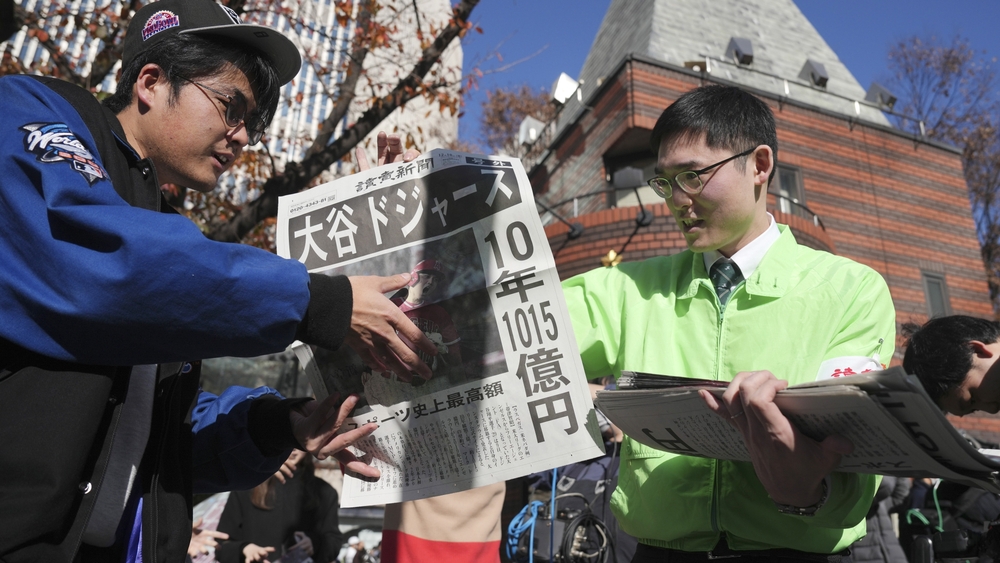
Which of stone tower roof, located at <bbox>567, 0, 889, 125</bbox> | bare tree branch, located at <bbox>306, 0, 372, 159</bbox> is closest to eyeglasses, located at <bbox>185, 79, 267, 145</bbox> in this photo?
bare tree branch, located at <bbox>306, 0, 372, 159</bbox>

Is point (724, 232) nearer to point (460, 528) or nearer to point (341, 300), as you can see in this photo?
point (341, 300)

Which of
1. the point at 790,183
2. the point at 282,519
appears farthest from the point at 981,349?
the point at 790,183

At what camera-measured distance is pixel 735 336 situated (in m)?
1.59

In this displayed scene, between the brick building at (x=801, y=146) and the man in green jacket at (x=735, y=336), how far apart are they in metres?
8.18

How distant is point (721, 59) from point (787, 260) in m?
11.9

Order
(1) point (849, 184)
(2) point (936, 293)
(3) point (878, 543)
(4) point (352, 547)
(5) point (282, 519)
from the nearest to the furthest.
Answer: (3) point (878, 543), (5) point (282, 519), (4) point (352, 547), (1) point (849, 184), (2) point (936, 293)

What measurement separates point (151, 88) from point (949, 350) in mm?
2591

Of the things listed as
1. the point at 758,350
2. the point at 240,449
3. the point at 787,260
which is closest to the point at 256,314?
the point at 240,449

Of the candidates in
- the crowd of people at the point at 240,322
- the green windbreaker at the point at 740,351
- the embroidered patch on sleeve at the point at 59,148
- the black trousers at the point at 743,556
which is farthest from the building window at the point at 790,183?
the embroidered patch on sleeve at the point at 59,148

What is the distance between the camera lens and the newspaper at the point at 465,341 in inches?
59.2

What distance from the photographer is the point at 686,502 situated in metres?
1.49

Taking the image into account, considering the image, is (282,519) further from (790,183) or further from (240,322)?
(790,183)

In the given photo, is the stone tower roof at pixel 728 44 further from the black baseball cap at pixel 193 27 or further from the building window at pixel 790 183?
the black baseball cap at pixel 193 27

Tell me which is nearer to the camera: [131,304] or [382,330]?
[131,304]
